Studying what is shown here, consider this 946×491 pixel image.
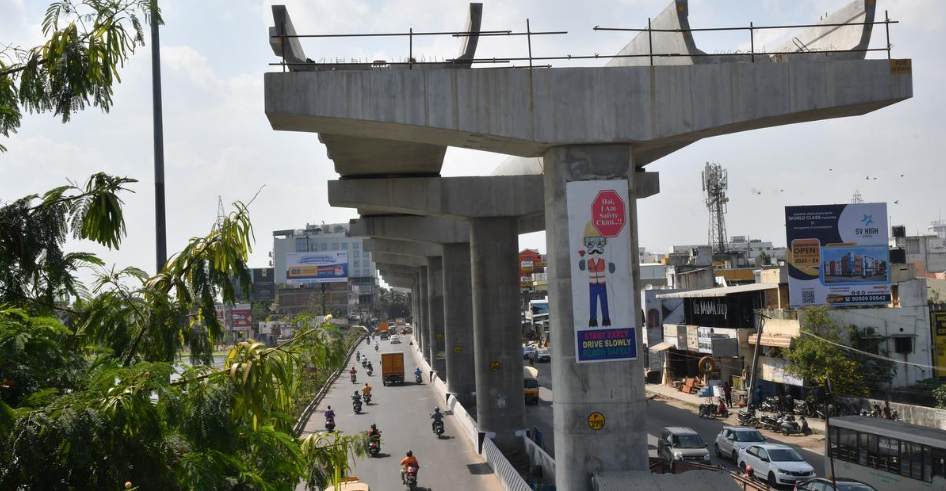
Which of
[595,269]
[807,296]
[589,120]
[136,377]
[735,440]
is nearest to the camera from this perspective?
[136,377]

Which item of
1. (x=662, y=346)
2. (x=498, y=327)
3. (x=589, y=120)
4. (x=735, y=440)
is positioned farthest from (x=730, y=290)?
(x=589, y=120)

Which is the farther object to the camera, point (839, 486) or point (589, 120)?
point (839, 486)

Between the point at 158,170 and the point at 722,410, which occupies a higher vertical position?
the point at 158,170

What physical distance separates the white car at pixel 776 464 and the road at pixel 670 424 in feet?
4.21

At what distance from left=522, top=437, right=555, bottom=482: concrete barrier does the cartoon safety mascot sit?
788cm

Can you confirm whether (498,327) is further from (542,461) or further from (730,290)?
(730,290)

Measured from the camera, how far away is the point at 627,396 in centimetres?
1577

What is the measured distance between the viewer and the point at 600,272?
15.9m

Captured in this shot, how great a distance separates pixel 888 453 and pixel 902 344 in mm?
16761

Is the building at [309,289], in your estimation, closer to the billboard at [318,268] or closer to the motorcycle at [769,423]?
the billboard at [318,268]

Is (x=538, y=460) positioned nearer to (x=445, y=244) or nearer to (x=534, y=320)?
(x=445, y=244)

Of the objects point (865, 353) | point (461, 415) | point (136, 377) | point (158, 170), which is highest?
point (158, 170)

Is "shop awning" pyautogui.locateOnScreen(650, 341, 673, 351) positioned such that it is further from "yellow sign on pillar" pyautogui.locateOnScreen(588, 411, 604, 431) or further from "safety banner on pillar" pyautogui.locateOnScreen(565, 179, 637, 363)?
"yellow sign on pillar" pyautogui.locateOnScreen(588, 411, 604, 431)

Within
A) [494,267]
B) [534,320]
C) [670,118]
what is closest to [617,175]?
[670,118]
